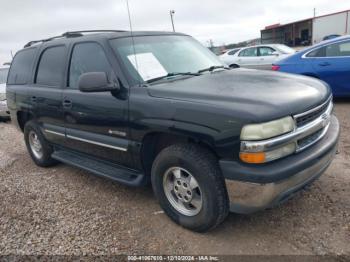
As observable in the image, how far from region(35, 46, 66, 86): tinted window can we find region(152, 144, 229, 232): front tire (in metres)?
2.00

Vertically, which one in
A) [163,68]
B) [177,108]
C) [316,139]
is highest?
[163,68]

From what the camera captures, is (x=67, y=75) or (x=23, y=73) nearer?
(x=67, y=75)

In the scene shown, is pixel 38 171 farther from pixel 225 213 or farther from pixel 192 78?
pixel 225 213

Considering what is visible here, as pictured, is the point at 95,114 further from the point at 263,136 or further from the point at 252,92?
the point at 263,136

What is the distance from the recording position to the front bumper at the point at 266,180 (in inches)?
96.9

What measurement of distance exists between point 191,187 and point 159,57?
1473mm

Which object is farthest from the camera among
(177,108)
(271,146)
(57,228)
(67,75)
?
(67,75)

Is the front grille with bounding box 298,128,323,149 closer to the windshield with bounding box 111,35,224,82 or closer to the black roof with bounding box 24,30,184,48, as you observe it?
the windshield with bounding box 111,35,224,82

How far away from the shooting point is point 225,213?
9.20 ft

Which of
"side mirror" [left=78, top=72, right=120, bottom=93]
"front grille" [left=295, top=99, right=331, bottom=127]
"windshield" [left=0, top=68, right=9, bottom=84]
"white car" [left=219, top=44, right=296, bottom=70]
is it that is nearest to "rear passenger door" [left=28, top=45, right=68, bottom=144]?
"side mirror" [left=78, top=72, right=120, bottom=93]

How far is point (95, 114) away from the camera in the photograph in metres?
3.56

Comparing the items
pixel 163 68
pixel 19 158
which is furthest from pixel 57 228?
pixel 19 158

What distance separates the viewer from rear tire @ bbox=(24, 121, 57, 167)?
4863 millimetres

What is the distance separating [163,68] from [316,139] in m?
1.64
